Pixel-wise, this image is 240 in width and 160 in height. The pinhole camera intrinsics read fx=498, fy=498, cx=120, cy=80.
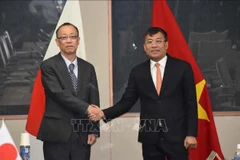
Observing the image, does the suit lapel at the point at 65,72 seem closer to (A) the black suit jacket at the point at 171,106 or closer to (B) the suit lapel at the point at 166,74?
(A) the black suit jacket at the point at 171,106

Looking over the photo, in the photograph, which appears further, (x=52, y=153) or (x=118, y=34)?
(x=118, y=34)

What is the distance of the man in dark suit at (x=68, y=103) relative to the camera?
3195 millimetres

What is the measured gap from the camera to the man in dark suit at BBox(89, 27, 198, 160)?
320 cm

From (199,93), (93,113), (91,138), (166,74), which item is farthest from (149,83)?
(199,93)

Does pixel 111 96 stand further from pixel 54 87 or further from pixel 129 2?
pixel 54 87

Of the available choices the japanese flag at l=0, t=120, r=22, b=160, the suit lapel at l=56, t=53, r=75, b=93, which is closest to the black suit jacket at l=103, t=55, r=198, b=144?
the suit lapel at l=56, t=53, r=75, b=93

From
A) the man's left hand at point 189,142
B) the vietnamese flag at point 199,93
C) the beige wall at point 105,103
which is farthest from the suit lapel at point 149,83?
the beige wall at point 105,103

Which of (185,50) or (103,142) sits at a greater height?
(185,50)

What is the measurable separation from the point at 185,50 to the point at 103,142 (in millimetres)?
1076

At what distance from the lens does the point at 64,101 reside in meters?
3.18

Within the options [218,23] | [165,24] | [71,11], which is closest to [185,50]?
[165,24]

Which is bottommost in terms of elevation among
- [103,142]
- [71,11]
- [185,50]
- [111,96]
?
[103,142]

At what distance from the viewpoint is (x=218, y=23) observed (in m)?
4.40

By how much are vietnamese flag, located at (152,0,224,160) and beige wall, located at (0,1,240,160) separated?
0.57 metres
